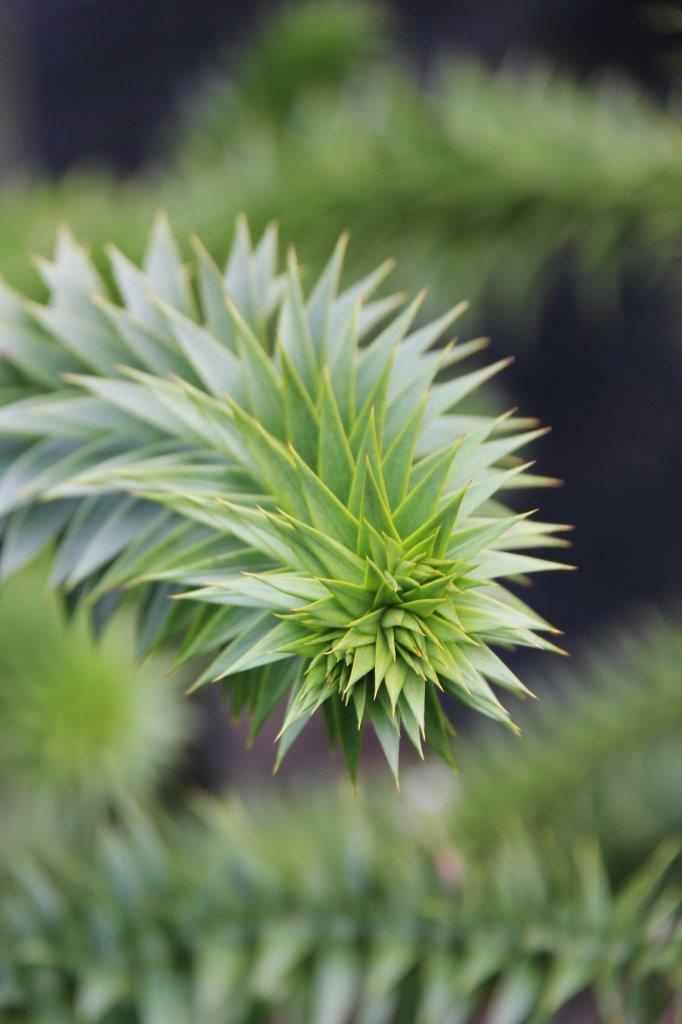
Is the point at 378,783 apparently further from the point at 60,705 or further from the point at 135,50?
the point at 135,50

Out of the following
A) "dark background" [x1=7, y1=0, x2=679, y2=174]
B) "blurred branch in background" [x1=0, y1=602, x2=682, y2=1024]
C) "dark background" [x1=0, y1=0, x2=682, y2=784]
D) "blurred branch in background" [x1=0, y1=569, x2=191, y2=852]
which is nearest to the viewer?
"blurred branch in background" [x1=0, y1=602, x2=682, y2=1024]

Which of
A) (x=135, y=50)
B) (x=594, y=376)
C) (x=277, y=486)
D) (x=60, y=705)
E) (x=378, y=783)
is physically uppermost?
(x=135, y=50)

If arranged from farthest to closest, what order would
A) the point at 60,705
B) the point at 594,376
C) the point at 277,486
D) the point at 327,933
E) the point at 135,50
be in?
the point at 135,50 → the point at 594,376 → the point at 60,705 → the point at 327,933 → the point at 277,486

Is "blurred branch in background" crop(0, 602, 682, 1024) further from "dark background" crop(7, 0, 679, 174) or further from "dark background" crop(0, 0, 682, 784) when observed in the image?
"dark background" crop(7, 0, 679, 174)

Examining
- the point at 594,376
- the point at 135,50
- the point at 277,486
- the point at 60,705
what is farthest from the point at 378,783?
the point at 135,50

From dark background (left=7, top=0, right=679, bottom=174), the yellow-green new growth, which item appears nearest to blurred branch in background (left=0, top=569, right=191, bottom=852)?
the yellow-green new growth

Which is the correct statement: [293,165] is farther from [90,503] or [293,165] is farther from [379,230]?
[90,503]

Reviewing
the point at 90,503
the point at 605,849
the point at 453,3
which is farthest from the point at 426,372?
the point at 453,3
